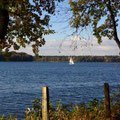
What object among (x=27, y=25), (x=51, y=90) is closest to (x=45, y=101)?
(x=27, y=25)

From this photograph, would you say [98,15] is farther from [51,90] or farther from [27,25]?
[51,90]

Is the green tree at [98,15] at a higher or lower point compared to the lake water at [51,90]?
higher

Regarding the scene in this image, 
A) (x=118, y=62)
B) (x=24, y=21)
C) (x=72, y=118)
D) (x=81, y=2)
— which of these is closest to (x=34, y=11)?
(x=24, y=21)

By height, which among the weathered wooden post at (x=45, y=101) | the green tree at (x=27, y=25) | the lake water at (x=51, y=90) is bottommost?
the lake water at (x=51, y=90)

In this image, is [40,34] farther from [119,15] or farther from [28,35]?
[119,15]

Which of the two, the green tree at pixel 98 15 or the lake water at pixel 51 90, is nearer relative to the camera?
the green tree at pixel 98 15

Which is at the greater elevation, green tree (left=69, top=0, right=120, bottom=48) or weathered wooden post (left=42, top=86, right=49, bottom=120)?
green tree (left=69, top=0, right=120, bottom=48)

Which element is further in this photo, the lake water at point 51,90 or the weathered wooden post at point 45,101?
the lake water at point 51,90

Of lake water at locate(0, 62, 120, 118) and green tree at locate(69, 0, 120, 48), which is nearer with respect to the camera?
green tree at locate(69, 0, 120, 48)

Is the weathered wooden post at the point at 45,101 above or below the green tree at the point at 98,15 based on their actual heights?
below

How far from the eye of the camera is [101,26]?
13.7 meters

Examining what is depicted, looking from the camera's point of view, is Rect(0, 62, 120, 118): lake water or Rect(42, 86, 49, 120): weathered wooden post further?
Rect(0, 62, 120, 118): lake water

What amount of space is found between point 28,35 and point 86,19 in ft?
14.4

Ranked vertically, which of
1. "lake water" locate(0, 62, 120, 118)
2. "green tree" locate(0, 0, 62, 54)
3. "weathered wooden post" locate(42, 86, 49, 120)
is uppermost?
"green tree" locate(0, 0, 62, 54)
